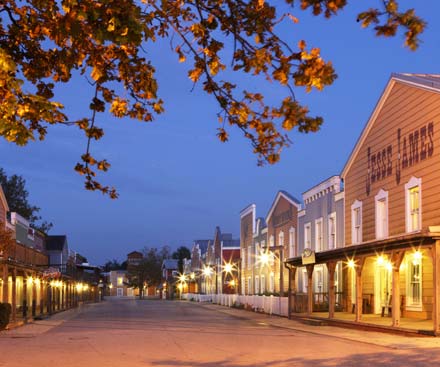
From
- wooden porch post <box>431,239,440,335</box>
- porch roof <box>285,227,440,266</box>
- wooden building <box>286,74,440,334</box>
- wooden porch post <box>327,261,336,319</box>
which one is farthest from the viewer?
wooden porch post <box>327,261,336,319</box>

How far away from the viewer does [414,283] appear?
26516mm

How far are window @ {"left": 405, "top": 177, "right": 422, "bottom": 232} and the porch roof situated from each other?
6.74 feet

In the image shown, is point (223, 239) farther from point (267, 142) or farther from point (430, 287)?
point (267, 142)

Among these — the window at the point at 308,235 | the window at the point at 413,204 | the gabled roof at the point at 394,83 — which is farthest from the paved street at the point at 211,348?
the window at the point at 308,235

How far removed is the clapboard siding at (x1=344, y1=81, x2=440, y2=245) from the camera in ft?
82.4

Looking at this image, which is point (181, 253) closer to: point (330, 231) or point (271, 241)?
point (271, 241)

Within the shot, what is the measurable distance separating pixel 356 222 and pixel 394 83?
6.83 metres

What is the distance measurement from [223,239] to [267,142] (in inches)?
2809

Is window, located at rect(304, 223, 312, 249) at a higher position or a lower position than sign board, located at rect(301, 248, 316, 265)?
higher

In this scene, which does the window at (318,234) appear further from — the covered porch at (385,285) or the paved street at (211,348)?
the paved street at (211,348)

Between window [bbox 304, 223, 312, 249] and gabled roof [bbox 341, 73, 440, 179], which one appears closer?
gabled roof [bbox 341, 73, 440, 179]

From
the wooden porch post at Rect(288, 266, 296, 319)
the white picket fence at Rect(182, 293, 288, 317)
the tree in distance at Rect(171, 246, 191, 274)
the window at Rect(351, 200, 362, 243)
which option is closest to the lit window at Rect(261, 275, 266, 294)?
the white picket fence at Rect(182, 293, 288, 317)

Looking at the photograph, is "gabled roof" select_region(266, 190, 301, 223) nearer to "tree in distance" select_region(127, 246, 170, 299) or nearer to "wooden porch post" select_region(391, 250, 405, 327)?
"wooden porch post" select_region(391, 250, 405, 327)

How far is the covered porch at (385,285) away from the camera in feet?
71.2
